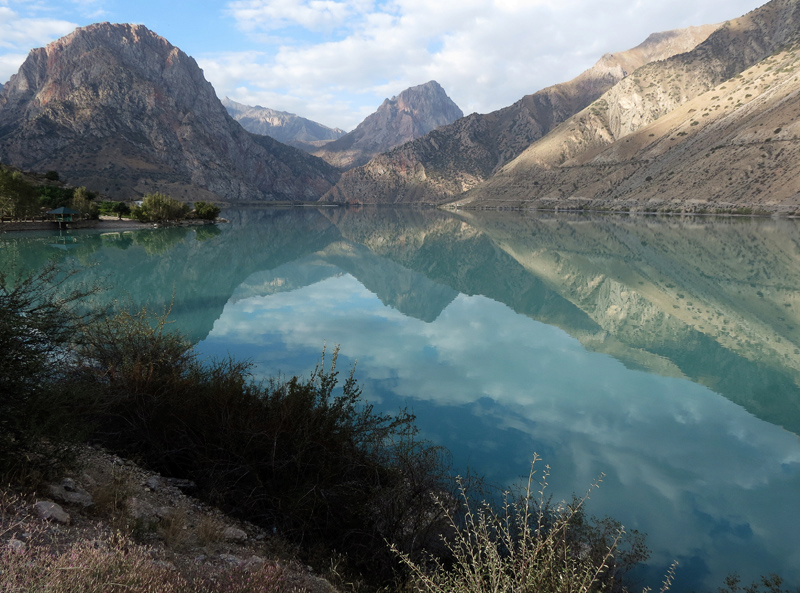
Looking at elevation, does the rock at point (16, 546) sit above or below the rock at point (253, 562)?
above

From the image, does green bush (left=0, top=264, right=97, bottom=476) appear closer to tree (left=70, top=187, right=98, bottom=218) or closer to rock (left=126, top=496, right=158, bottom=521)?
rock (left=126, top=496, right=158, bottom=521)

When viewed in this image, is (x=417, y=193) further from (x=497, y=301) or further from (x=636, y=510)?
(x=636, y=510)

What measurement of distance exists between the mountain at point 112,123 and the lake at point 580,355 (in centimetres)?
10804

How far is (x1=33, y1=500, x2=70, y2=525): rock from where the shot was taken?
11.7 ft

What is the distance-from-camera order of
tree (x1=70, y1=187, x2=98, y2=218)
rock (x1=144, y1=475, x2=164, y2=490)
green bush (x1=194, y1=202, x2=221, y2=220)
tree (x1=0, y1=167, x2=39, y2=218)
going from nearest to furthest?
rock (x1=144, y1=475, x2=164, y2=490) < tree (x1=0, y1=167, x2=39, y2=218) < tree (x1=70, y1=187, x2=98, y2=218) < green bush (x1=194, y1=202, x2=221, y2=220)

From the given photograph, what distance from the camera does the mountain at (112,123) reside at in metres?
128

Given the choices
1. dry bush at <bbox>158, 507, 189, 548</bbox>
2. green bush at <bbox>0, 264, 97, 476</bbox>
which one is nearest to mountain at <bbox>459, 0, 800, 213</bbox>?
dry bush at <bbox>158, 507, 189, 548</bbox>

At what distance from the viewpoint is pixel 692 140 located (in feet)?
309

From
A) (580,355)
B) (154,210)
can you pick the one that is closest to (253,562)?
(580,355)

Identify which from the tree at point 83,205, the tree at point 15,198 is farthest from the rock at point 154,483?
the tree at point 83,205

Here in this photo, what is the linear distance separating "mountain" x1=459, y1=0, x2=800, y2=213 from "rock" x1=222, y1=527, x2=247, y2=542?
86.1 meters

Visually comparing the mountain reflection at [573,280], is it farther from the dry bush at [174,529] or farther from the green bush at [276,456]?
the dry bush at [174,529]

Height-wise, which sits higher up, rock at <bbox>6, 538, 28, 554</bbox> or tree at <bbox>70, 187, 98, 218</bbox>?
tree at <bbox>70, 187, 98, 218</bbox>

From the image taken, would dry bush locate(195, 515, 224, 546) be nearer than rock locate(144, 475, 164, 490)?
Yes
